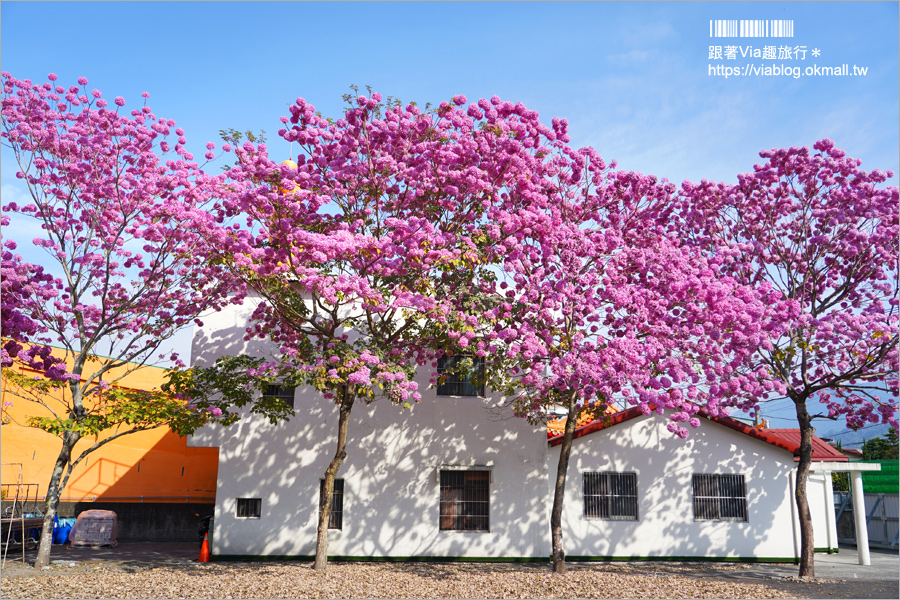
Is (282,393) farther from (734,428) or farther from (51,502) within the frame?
(734,428)

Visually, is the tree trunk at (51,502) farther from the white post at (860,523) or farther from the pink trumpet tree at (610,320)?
the white post at (860,523)

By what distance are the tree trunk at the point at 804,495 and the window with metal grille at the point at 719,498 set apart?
2.43 m

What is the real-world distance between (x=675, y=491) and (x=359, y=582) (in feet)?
26.2

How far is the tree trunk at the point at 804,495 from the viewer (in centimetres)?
1288

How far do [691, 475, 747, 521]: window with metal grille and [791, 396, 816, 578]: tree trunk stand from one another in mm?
2433

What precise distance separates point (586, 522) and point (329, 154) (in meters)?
9.90

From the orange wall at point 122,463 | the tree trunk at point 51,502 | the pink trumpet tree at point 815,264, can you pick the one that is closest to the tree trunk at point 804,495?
the pink trumpet tree at point 815,264

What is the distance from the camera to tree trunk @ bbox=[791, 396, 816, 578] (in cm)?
1288

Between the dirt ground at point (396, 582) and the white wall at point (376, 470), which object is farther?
the white wall at point (376, 470)

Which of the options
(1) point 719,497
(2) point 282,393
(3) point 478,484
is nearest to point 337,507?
(2) point 282,393

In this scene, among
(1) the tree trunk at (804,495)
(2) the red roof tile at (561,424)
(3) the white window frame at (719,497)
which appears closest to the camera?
(1) the tree trunk at (804,495)

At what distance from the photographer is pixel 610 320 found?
12773mm

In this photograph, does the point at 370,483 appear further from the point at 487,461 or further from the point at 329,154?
the point at 329,154

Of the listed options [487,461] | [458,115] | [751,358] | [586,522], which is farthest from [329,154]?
[586,522]
